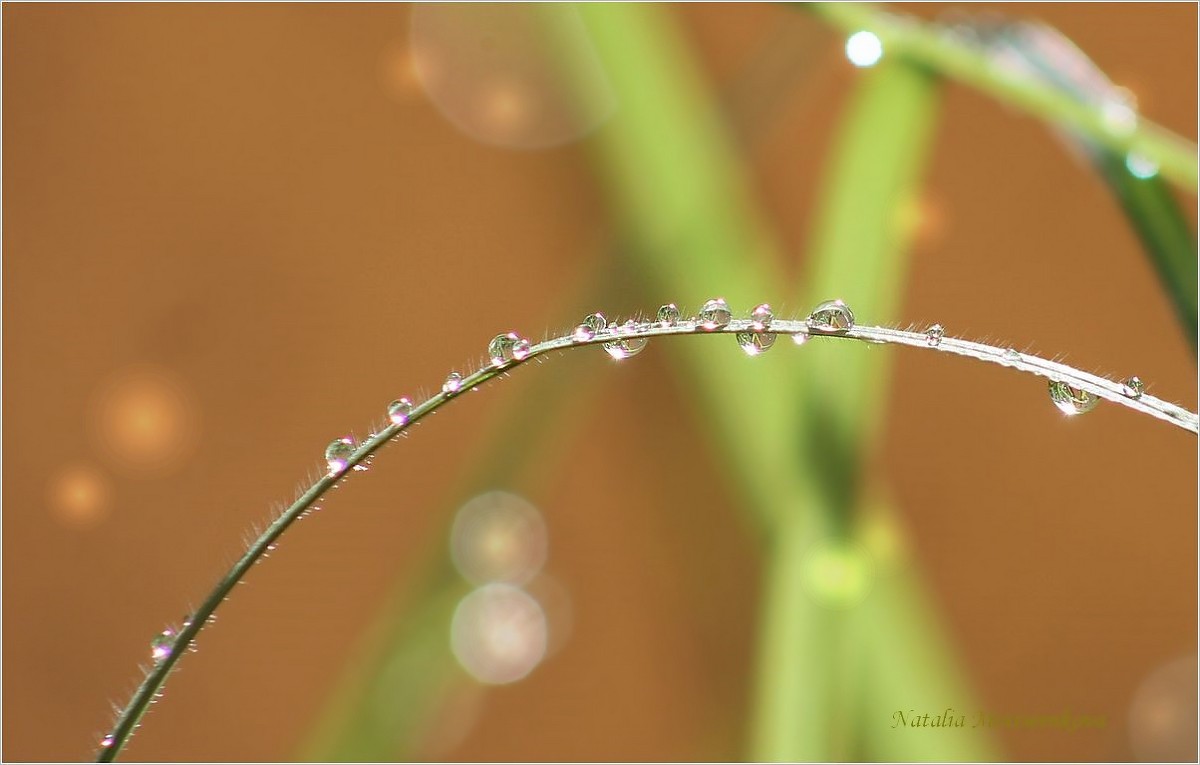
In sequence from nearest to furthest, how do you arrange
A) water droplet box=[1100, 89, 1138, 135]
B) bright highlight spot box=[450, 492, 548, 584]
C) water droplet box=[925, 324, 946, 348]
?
1. water droplet box=[925, 324, 946, 348]
2. water droplet box=[1100, 89, 1138, 135]
3. bright highlight spot box=[450, 492, 548, 584]

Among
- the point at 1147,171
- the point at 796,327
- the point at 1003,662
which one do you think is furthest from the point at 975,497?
the point at 796,327

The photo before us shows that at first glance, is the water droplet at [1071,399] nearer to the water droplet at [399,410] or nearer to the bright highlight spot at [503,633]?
the water droplet at [399,410]

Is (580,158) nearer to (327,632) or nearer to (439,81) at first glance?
(439,81)

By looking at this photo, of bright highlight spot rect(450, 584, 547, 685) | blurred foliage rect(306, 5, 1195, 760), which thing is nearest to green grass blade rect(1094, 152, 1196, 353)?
blurred foliage rect(306, 5, 1195, 760)

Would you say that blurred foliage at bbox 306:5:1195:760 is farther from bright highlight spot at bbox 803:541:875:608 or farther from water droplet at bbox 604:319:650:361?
water droplet at bbox 604:319:650:361

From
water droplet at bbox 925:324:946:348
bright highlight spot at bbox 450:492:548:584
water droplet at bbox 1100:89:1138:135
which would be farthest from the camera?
bright highlight spot at bbox 450:492:548:584

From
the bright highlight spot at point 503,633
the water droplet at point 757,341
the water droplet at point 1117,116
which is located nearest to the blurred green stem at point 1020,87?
the water droplet at point 1117,116
